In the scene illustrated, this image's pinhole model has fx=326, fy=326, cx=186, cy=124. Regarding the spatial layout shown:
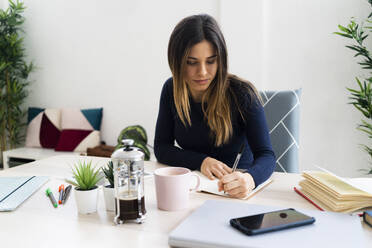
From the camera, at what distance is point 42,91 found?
3.69 metres

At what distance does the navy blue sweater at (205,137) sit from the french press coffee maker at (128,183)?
478 millimetres

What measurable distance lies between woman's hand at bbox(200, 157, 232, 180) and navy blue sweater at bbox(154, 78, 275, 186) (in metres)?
0.06

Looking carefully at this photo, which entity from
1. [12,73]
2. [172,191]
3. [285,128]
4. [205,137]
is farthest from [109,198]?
[12,73]

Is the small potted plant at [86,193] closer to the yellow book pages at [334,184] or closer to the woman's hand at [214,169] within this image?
the woman's hand at [214,169]

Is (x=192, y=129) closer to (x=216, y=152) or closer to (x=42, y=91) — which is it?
(x=216, y=152)

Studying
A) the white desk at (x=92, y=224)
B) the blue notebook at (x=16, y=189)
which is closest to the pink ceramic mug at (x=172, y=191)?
the white desk at (x=92, y=224)

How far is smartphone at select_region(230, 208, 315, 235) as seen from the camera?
64 cm

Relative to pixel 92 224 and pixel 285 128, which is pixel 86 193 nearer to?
pixel 92 224

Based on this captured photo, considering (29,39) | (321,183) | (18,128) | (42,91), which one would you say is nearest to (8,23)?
(29,39)

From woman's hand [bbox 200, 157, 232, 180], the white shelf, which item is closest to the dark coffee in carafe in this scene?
woman's hand [bbox 200, 157, 232, 180]

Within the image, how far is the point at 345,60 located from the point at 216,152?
5.32ft

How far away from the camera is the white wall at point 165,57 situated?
2.52 metres

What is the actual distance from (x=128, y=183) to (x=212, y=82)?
28.1 inches

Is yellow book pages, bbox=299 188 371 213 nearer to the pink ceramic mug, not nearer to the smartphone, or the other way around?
the smartphone
